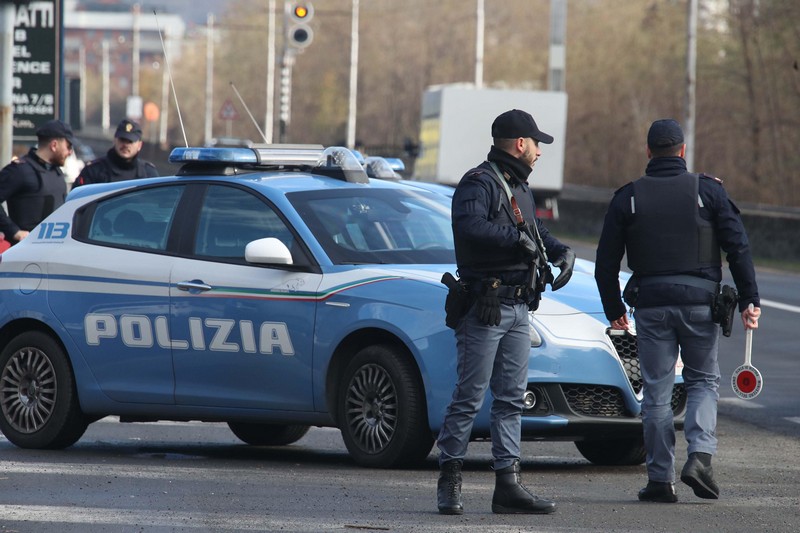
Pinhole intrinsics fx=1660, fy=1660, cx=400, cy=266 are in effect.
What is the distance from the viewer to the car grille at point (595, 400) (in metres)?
8.24

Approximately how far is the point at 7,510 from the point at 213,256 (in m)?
2.39

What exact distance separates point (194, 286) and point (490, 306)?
2.49 metres

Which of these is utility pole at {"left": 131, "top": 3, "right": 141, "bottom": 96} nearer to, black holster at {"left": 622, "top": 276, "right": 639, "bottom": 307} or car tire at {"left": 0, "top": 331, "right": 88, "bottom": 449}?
car tire at {"left": 0, "top": 331, "right": 88, "bottom": 449}

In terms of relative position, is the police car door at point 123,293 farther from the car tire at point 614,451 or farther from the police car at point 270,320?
the car tire at point 614,451

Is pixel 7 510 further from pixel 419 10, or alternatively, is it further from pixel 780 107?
pixel 419 10

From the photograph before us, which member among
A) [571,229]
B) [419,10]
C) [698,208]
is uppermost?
[419,10]

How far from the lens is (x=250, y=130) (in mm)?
119438

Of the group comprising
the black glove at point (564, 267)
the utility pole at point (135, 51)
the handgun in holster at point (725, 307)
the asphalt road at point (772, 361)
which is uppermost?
the utility pole at point (135, 51)

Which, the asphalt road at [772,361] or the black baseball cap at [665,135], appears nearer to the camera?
the black baseball cap at [665,135]

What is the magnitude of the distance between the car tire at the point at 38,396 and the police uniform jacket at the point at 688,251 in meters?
3.41

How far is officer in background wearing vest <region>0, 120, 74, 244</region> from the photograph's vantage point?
12148mm

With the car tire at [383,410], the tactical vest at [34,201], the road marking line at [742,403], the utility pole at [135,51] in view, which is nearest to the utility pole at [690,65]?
the road marking line at [742,403]

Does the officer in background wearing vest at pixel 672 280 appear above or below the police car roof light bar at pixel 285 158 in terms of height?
below

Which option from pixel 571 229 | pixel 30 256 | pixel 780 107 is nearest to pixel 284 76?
pixel 571 229
